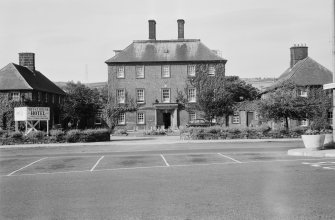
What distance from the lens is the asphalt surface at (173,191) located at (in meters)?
7.89

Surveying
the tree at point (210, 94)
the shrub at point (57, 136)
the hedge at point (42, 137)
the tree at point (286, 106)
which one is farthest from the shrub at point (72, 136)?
the tree at point (286, 106)

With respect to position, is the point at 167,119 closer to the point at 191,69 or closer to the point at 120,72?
the point at 191,69

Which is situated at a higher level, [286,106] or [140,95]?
[140,95]

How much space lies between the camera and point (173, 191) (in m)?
10.1

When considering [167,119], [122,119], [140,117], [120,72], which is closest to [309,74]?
[167,119]

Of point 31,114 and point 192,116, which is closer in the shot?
point 31,114

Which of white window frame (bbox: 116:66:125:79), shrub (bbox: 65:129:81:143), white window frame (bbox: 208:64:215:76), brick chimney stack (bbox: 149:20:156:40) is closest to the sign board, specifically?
shrub (bbox: 65:129:81:143)

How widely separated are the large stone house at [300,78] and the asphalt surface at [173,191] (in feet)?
109

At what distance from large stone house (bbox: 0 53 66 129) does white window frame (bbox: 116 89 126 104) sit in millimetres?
8741

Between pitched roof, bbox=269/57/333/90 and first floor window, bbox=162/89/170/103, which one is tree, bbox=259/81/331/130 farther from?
first floor window, bbox=162/89/170/103

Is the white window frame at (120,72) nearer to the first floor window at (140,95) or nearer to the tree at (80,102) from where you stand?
the first floor window at (140,95)

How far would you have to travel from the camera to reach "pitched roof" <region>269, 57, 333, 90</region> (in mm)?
49938

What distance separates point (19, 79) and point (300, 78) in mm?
32879

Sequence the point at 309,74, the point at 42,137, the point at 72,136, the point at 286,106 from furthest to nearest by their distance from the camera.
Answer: the point at 309,74 → the point at 286,106 → the point at 72,136 → the point at 42,137
